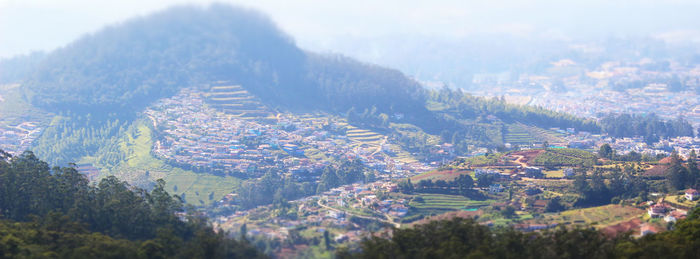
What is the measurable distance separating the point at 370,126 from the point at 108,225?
125 feet

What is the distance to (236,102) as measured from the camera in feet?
202

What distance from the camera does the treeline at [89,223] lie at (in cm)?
2281

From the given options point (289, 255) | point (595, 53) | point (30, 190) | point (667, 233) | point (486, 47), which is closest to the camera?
point (667, 233)

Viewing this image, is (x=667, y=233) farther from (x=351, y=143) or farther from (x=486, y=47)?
(x=486, y=47)

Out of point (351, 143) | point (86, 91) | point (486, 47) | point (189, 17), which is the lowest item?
point (351, 143)

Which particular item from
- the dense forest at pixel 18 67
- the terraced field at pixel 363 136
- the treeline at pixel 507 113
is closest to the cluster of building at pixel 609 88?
the treeline at pixel 507 113

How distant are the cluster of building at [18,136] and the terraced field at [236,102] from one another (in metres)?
15.5

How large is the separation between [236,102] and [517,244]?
141 ft

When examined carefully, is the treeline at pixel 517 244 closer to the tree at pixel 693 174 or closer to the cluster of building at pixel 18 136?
the tree at pixel 693 174

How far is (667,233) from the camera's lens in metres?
23.8

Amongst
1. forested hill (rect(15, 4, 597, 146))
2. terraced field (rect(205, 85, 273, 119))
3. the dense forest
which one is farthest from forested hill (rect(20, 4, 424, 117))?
the dense forest

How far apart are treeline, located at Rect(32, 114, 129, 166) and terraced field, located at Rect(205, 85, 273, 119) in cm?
867

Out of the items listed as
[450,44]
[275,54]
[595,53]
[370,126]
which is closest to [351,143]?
[370,126]

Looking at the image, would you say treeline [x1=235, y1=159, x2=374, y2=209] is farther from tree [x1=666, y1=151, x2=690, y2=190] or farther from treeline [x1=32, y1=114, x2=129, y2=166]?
tree [x1=666, y1=151, x2=690, y2=190]
